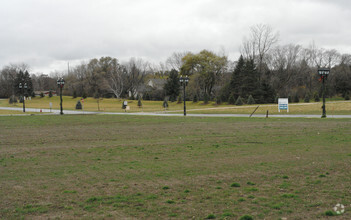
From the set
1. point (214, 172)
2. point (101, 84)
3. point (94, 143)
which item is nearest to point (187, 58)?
point (101, 84)

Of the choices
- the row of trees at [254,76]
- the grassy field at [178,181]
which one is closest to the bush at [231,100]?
the row of trees at [254,76]

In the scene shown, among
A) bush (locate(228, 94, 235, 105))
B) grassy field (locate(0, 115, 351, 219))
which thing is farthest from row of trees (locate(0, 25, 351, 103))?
grassy field (locate(0, 115, 351, 219))

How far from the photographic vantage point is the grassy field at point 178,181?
19.0ft

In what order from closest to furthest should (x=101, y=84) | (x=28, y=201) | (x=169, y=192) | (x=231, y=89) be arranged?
(x=28, y=201) → (x=169, y=192) → (x=231, y=89) → (x=101, y=84)

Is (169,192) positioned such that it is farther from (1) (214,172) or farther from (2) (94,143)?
(2) (94,143)

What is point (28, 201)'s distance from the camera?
21.3ft

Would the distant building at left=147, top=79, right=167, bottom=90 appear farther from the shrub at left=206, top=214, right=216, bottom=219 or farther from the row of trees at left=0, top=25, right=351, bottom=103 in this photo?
the shrub at left=206, top=214, right=216, bottom=219

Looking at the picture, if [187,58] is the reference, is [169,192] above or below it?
below

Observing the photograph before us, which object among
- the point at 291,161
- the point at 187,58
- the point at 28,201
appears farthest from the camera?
the point at 187,58

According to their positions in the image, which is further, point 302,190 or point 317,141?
point 317,141

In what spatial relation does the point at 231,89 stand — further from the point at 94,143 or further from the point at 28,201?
the point at 28,201

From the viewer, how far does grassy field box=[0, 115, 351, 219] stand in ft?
19.0

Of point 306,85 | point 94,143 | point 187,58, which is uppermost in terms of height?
point 187,58

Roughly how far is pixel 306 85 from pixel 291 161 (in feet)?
287
